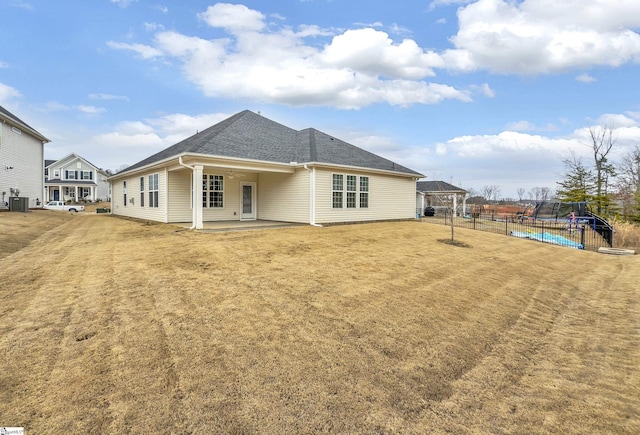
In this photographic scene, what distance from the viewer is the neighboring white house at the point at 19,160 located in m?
18.9

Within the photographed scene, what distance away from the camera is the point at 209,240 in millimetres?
9750

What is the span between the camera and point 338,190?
51.3 feet

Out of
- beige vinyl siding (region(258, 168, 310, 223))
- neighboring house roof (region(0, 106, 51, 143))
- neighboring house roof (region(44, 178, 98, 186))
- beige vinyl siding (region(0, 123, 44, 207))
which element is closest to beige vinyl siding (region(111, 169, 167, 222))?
beige vinyl siding (region(258, 168, 310, 223))

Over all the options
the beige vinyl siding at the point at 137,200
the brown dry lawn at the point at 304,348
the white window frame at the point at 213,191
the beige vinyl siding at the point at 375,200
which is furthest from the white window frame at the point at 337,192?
the brown dry lawn at the point at 304,348

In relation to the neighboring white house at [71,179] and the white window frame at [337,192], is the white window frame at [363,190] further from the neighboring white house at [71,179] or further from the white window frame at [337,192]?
the neighboring white house at [71,179]

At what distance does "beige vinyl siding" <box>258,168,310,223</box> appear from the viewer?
15008 mm

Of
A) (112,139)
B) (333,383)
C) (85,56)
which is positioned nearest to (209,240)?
(333,383)

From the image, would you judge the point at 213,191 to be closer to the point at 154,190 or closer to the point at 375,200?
the point at 154,190

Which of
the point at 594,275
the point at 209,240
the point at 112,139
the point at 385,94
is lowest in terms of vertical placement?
the point at 594,275

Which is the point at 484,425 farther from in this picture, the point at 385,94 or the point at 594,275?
the point at 385,94

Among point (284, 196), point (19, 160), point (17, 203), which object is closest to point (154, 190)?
point (284, 196)

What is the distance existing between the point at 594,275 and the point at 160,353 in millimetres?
10969

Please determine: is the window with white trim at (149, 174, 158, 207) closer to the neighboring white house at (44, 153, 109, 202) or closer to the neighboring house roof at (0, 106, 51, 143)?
the neighboring house roof at (0, 106, 51, 143)

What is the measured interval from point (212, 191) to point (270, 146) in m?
3.70
